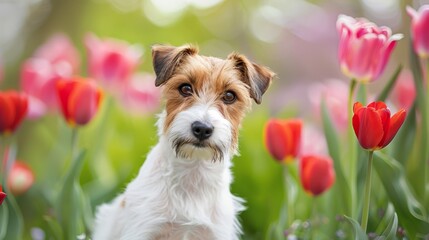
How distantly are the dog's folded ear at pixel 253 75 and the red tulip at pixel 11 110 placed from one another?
1.41 metres

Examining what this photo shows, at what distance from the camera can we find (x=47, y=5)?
29.8 feet

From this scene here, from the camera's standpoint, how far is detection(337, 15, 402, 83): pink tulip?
3.47 meters

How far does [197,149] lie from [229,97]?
1.18 ft

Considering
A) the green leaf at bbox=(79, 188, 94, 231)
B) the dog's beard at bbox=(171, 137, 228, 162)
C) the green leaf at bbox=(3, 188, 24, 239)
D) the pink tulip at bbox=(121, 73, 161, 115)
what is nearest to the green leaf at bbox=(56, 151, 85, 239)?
the green leaf at bbox=(79, 188, 94, 231)

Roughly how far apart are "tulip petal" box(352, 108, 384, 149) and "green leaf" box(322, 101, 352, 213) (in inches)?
28.6

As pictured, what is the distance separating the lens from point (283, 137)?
3.87 metres

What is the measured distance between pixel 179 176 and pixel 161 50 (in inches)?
25.8

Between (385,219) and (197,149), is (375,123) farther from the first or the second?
(385,219)

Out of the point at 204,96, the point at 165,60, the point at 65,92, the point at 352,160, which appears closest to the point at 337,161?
the point at 352,160

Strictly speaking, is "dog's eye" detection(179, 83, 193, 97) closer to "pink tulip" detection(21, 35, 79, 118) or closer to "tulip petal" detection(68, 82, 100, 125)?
"tulip petal" detection(68, 82, 100, 125)

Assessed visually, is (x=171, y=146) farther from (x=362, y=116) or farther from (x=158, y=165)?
(x=362, y=116)

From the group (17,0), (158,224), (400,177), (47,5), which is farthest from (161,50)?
(17,0)

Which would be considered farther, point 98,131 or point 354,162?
point 98,131

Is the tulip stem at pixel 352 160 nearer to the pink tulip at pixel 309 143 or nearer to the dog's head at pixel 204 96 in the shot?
the dog's head at pixel 204 96
